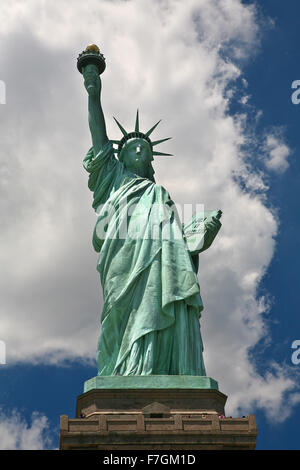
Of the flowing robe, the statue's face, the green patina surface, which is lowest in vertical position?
the green patina surface

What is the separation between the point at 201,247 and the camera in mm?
21203

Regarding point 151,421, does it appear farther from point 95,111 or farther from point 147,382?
point 95,111

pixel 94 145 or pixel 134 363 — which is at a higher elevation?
pixel 94 145

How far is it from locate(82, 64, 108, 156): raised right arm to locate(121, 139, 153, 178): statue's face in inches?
27.9

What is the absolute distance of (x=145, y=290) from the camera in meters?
19.8

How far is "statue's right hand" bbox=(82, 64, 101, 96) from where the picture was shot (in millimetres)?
23328

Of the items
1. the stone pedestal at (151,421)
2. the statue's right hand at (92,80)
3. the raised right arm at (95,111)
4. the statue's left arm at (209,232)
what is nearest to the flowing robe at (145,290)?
the statue's left arm at (209,232)

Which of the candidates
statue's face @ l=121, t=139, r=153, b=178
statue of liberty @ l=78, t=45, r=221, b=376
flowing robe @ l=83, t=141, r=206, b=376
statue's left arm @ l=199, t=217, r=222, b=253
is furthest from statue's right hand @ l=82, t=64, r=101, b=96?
statue's left arm @ l=199, t=217, r=222, b=253

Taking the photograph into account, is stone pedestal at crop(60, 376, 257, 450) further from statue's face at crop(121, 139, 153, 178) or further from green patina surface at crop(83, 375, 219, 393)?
statue's face at crop(121, 139, 153, 178)

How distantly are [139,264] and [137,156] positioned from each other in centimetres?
437

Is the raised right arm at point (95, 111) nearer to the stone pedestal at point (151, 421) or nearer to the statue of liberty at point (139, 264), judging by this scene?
the statue of liberty at point (139, 264)

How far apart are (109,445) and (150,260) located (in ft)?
17.9
